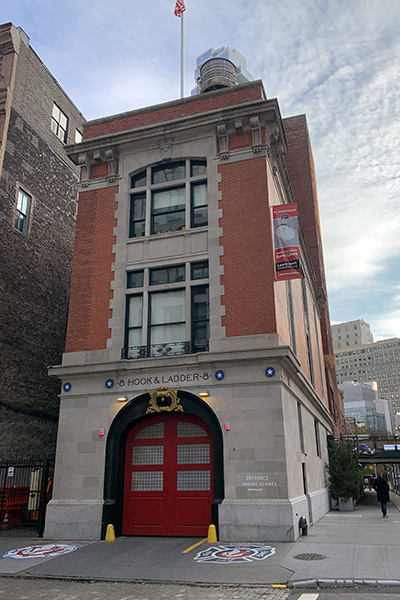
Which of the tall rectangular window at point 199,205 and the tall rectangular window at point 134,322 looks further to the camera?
the tall rectangular window at point 199,205

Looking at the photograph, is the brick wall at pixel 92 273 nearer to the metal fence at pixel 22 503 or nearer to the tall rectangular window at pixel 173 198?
the tall rectangular window at pixel 173 198

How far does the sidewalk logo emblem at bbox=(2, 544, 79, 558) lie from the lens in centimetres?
1274

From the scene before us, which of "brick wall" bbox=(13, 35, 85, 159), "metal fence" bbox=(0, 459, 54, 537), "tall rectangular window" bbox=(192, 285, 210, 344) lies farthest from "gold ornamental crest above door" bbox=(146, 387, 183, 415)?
"brick wall" bbox=(13, 35, 85, 159)

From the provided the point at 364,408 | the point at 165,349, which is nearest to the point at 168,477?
the point at 165,349

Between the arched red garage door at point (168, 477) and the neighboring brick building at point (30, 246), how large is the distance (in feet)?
26.6

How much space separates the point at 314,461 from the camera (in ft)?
73.4

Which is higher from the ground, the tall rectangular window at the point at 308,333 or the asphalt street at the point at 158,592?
the tall rectangular window at the point at 308,333

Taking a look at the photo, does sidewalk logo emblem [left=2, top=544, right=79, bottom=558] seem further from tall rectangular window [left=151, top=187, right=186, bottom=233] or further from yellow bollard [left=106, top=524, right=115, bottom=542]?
tall rectangular window [left=151, top=187, right=186, bottom=233]

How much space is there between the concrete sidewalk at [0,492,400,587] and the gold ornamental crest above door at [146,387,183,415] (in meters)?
3.87

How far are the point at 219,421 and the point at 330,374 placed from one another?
36.8 metres

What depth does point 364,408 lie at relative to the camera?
160 metres

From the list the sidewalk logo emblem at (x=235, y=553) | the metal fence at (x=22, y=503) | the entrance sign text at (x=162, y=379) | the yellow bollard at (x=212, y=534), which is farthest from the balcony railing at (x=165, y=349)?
the sidewalk logo emblem at (x=235, y=553)

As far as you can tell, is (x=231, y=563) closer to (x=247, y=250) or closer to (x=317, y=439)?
(x=247, y=250)

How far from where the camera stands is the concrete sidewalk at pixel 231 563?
31.3 ft
